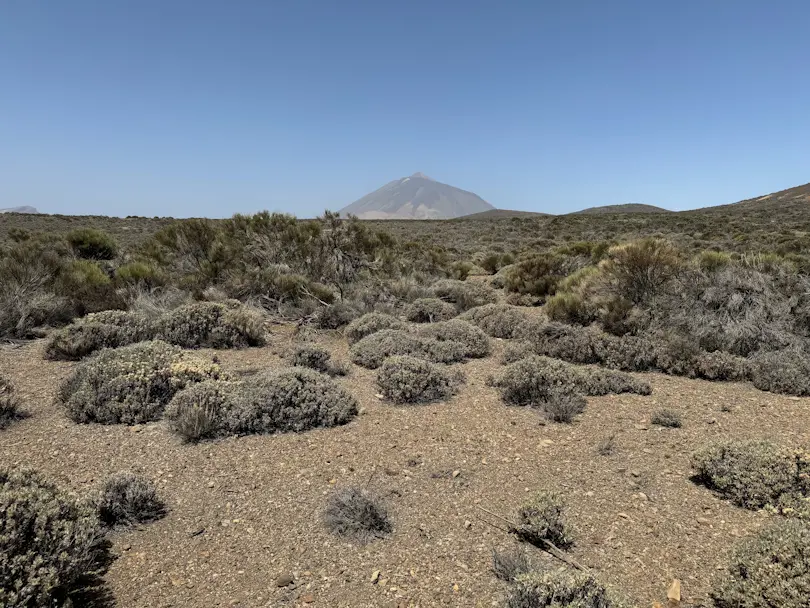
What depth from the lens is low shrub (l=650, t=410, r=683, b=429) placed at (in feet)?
17.9

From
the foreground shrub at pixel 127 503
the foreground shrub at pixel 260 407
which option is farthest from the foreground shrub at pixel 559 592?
the foreground shrub at pixel 260 407

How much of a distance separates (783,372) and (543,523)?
5.09 meters

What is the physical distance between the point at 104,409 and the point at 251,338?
3539mm

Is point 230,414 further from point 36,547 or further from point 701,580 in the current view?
A: point 701,580

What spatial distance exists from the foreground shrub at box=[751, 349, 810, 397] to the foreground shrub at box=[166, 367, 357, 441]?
216 inches

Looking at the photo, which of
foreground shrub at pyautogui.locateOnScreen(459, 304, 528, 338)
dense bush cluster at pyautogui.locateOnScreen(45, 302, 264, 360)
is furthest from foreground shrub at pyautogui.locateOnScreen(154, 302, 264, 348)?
foreground shrub at pyautogui.locateOnScreen(459, 304, 528, 338)

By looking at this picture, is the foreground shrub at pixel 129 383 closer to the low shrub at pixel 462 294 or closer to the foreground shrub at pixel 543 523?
the foreground shrub at pixel 543 523

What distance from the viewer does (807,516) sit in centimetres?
340

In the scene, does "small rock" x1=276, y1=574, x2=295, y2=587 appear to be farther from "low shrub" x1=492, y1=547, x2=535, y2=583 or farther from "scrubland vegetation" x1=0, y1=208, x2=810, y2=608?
"low shrub" x1=492, y1=547, x2=535, y2=583

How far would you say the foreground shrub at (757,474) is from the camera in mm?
3869

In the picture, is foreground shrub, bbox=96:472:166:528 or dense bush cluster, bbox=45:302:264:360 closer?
foreground shrub, bbox=96:472:166:528

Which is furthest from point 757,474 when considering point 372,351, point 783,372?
point 372,351

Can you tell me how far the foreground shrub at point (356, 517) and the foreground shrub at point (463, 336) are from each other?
15.4ft

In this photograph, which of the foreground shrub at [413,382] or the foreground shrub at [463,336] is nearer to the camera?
the foreground shrub at [413,382]
